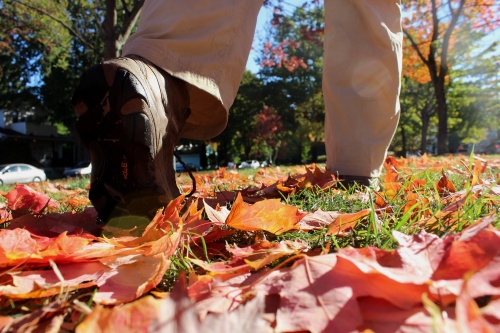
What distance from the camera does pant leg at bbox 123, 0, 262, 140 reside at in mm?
1583

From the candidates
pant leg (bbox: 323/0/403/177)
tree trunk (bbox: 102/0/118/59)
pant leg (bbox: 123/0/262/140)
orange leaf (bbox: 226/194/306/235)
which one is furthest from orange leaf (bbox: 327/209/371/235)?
tree trunk (bbox: 102/0/118/59)

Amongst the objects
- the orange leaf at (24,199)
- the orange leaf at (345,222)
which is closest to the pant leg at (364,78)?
the orange leaf at (345,222)

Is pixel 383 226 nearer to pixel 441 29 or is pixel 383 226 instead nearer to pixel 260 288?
pixel 260 288

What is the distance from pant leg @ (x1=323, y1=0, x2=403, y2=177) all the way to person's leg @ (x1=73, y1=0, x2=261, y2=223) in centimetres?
60

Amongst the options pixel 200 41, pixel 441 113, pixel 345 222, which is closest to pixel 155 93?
pixel 200 41

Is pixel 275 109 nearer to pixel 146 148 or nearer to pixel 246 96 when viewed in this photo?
pixel 246 96

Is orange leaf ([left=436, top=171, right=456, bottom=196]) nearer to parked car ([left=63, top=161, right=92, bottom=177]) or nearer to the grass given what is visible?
the grass

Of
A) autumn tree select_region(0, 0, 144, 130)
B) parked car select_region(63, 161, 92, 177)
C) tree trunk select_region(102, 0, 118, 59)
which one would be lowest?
parked car select_region(63, 161, 92, 177)

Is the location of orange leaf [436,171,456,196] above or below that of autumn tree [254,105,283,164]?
below

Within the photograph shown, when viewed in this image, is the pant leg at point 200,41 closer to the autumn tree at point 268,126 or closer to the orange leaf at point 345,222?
the orange leaf at point 345,222

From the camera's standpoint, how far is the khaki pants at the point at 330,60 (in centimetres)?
161

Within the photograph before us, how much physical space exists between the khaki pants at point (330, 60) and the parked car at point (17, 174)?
22606 millimetres

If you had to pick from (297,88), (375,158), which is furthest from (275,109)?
(375,158)

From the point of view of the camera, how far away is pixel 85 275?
2.69 feet
